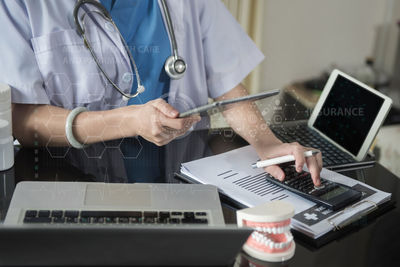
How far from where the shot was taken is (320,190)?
0.84 metres

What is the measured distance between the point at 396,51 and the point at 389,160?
1.27m

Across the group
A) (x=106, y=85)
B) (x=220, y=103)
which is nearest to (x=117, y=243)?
(x=220, y=103)

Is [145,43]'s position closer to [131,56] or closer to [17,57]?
[131,56]

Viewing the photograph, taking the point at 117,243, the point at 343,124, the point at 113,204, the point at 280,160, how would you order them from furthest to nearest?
the point at 343,124 → the point at 280,160 → the point at 113,204 → the point at 117,243

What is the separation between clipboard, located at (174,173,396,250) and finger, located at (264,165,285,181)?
107mm

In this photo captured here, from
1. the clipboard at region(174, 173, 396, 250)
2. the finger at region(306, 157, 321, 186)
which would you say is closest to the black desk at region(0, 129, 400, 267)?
the clipboard at region(174, 173, 396, 250)

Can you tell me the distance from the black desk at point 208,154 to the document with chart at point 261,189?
0.03 metres

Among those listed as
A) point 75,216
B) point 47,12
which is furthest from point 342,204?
point 47,12

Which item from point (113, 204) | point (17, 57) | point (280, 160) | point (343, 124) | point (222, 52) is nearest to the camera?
point (113, 204)

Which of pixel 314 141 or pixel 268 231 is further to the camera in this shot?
pixel 314 141

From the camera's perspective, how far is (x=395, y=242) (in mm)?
748

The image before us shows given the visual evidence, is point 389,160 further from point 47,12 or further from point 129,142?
point 47,12

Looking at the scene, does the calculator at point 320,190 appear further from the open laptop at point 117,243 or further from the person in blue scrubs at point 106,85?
the open laptop at point 117,243

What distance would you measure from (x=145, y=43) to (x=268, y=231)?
0.59 m
